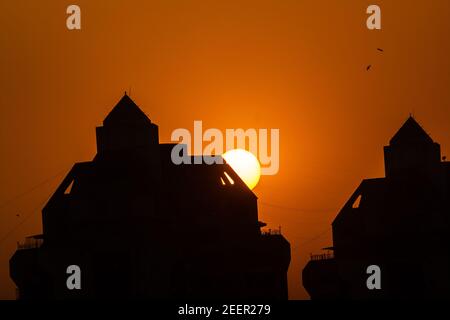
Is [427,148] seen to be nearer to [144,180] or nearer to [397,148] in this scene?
[397,148]

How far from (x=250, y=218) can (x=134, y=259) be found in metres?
13.1

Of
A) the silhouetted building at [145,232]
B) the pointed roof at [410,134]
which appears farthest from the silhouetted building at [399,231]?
the silhouetted building at [145,232]

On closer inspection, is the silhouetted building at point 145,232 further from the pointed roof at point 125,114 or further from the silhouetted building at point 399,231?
the silhouetted building at point 399,231

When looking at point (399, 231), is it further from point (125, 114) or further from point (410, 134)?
point (125, 114)

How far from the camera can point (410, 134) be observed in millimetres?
96000

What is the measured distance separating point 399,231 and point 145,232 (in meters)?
21.9

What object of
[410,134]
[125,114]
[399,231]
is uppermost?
[125,114]

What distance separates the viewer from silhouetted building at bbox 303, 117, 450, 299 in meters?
89.0

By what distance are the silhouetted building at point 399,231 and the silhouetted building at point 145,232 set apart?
5919mm

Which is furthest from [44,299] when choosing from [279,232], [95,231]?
[279,232]

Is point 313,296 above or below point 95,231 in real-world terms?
below

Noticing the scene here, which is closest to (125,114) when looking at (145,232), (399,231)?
(145,232)

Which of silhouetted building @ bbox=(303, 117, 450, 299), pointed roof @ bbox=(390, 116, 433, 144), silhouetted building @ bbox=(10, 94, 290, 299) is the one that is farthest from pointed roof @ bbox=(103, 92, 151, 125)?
pointed roof @ bbox=(390, 116, 433, 144)

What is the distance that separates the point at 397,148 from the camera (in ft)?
315
